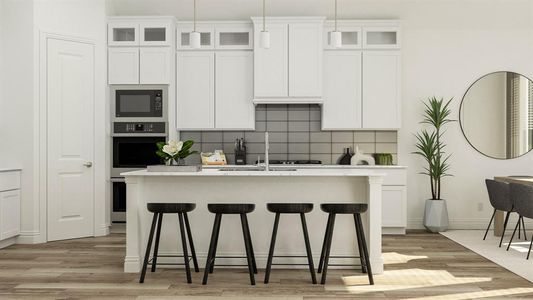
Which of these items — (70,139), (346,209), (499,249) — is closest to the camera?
(346,209)

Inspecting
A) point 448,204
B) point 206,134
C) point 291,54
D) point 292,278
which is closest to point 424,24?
point 291,54

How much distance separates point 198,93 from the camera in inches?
282

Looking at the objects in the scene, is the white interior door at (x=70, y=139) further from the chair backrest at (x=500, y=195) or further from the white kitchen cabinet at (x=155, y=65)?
the chair backrest at (x=500, y=195)

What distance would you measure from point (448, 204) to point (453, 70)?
1725 millimetres

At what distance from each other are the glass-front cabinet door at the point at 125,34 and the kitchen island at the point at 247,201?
2637 millimetres

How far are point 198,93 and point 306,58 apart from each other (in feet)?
4.60

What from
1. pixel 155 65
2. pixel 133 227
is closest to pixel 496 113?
pixel 155 65

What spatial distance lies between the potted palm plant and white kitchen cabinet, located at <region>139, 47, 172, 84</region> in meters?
3.26

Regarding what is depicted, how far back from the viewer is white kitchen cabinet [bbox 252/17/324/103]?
22.9 feet

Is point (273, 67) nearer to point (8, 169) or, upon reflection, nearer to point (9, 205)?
point (8, 169)

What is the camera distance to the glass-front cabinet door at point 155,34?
7.00 meters

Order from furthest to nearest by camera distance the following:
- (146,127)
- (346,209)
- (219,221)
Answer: (146,127) < (219,221) < (346,209)

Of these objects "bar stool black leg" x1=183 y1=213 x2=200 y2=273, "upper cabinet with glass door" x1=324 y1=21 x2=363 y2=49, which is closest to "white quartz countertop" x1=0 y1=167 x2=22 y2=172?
"bar stool black leg" x1=183 y1=213 x2=200 y2=273

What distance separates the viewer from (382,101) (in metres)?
7.09
